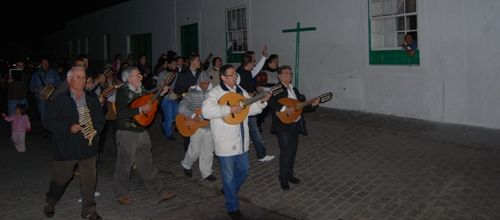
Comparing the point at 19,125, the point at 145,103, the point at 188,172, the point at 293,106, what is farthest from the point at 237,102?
the point at 19,125

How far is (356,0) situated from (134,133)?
7.74 metres

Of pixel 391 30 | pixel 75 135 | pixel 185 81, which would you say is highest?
pixel 391 30

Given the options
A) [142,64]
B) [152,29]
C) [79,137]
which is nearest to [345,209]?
Result: [79,137]

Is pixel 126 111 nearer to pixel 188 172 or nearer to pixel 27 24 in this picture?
pixel 188 172

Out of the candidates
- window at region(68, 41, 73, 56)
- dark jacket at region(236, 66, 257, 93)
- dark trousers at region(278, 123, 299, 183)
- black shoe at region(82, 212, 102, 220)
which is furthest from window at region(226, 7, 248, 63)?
window at region(68, 41, 73, 56)

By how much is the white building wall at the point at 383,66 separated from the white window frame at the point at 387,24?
8.1 inches

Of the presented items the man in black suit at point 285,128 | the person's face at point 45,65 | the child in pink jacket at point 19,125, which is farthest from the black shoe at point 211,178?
the person's face at point 45,65

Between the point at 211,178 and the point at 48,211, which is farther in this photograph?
the point at 211,178

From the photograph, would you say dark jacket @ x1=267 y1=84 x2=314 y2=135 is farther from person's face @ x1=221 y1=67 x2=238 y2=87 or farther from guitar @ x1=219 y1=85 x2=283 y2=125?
person's face @ x1=221 y1=67 x2=238 y2=87

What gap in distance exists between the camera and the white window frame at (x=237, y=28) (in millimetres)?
15773

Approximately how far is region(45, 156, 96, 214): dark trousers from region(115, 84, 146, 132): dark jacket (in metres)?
0.58

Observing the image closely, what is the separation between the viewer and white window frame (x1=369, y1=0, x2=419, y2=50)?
36.3ft

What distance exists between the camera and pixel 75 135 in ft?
17.8

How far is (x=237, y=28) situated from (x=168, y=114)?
6580mm
